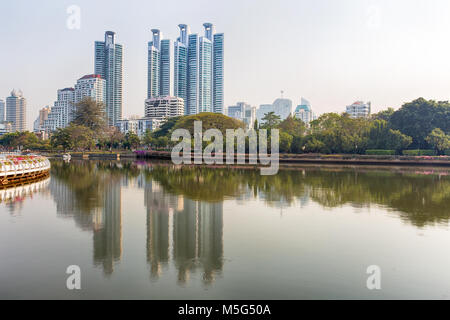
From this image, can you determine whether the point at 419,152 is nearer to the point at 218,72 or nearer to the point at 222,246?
the point at 222,246

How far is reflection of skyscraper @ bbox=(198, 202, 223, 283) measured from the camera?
776cm

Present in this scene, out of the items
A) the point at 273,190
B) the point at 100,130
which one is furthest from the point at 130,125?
the point at 273,190

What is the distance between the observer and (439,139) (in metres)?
46.7

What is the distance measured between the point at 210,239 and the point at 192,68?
135360 millimetres

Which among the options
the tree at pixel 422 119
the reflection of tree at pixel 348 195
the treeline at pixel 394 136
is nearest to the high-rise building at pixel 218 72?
the treeline at pixel 394 136

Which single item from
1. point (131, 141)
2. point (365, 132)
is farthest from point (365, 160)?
point (131, 141)

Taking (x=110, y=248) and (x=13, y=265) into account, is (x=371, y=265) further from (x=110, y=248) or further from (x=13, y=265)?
(x=13, y=265)

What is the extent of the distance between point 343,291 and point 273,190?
1380 centimetres

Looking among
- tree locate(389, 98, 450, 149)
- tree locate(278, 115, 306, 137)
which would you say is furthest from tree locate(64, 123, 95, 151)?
tree locate(389, 98, 450, 149)

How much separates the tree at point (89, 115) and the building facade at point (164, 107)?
2066 inches

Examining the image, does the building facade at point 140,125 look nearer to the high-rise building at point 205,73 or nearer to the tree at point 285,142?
the high-rise building at point 205,73

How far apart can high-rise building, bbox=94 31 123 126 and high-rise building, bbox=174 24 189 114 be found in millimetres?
26220
